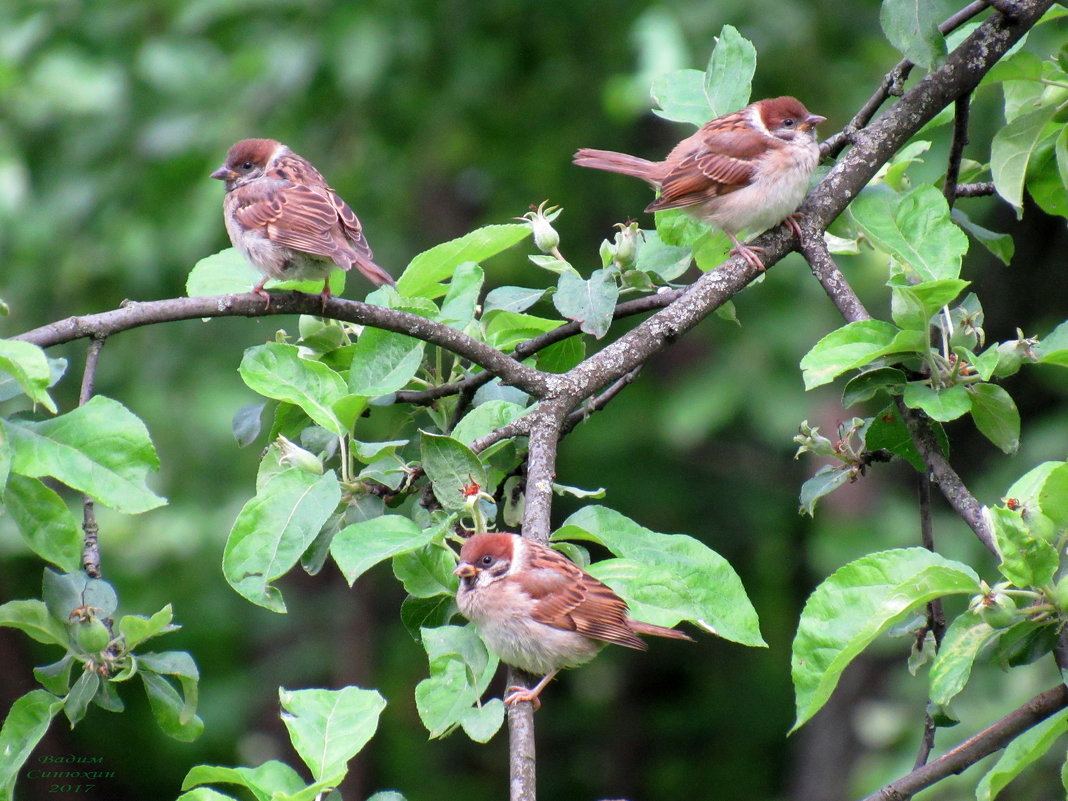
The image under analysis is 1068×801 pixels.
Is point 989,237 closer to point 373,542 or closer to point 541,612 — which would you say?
point 541,612

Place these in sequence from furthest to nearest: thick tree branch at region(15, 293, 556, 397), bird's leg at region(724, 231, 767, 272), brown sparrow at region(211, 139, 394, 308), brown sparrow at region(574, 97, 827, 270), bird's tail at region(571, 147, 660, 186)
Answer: bird's tail at region(571, 147, 660, 186), brown sparrow at region(211, 139, 394, 308), brown sparrow at region(574, 97, 827, 270), bird's leg at region(724, 231, 767, 272), thick tree branch at region(15, 293, 556, 397)

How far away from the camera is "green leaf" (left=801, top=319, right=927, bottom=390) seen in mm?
2158

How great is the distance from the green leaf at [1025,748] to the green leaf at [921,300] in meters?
0.73

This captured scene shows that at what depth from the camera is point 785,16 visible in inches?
244

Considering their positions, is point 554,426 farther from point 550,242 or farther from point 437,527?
point 550,242

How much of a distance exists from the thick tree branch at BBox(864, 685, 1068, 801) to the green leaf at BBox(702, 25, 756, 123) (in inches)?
69.2

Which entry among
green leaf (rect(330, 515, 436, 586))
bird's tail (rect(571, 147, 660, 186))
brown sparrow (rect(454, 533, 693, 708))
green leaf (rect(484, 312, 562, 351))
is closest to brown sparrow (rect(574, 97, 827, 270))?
bird's tail (rect(571, 147, 660, 186))

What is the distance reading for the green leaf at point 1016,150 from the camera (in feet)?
9.18

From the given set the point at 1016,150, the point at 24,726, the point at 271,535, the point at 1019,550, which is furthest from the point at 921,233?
the point at 24,726

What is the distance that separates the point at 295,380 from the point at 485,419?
42 cm

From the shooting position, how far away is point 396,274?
821cm

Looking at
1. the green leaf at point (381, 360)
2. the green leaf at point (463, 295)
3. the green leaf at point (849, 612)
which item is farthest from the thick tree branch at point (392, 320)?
the green leaf at point (849, 612)

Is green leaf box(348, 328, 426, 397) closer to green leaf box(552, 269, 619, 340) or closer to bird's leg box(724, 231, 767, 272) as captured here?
green leaf box(552, 269, 619, 340)

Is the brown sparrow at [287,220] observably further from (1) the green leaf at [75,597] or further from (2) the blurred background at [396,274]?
(2) the blurred background at [396,274]
